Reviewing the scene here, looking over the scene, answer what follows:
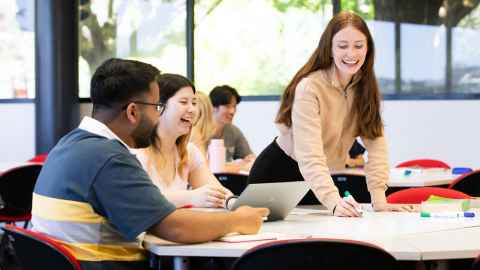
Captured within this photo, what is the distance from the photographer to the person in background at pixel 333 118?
3305 mm

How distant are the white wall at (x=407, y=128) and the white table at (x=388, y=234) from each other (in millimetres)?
4550

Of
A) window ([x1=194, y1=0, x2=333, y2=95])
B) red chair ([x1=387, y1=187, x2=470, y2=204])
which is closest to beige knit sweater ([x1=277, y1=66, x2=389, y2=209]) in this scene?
red chair ([x1=387, y1=187, x2=470, y2=204])

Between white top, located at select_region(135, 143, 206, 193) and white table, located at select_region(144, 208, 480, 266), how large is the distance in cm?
61

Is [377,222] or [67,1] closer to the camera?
[377,222]

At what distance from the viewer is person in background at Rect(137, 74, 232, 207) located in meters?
3.60

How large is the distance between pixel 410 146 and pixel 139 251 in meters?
5.64

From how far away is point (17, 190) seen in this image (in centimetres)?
555

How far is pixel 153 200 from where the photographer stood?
2.38 m

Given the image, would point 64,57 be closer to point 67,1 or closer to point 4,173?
point 67,1

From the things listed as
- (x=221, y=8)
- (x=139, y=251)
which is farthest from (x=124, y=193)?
(x=221, y=8)

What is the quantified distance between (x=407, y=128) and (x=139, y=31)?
9.82 feet

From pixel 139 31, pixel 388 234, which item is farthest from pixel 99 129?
pixel 139 31

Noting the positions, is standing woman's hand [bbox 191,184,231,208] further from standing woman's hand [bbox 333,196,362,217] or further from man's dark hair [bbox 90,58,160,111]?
man's dark hair [bbox 90,58,160,111]

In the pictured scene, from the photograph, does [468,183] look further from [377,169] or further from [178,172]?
[178,172]
